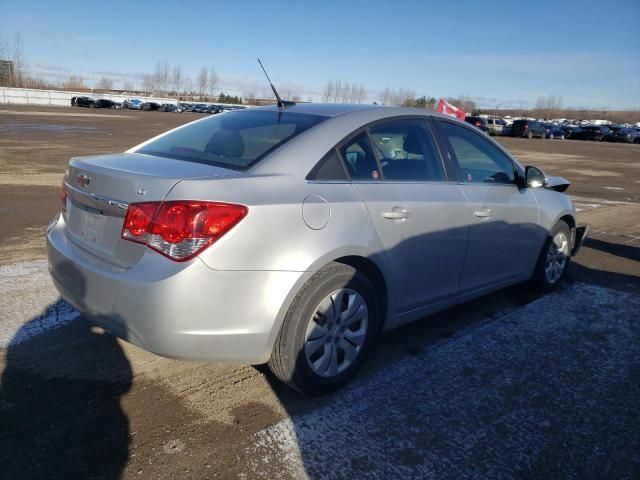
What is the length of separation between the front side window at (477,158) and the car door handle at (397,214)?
821 millimetres

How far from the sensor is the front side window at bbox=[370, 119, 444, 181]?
3.52 metres

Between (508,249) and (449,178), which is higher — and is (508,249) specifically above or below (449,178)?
below

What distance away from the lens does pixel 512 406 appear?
10.3 ft

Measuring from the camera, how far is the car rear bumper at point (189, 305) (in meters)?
2.54

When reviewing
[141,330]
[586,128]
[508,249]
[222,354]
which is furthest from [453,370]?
[586,128]

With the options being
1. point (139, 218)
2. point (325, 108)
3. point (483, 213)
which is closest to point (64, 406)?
point (139, 218)

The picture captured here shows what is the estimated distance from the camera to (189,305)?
8.36 feet

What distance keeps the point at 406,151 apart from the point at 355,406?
1.74 m

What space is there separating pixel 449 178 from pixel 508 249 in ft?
3.14

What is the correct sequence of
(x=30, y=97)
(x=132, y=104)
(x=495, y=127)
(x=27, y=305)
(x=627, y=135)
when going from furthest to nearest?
(x=132, y=104), (x=30, y=97), (x=495, y=127), (x=627, y=135), (x=27, y=305)

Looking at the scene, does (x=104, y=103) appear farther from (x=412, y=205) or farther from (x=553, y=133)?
(x=412, y=205)

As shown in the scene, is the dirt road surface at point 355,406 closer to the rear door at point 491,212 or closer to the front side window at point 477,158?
the rear door at point 491,212

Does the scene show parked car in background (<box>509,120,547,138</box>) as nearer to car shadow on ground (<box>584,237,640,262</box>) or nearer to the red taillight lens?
car shadow on ground (<box>584,237,640,262</box>)

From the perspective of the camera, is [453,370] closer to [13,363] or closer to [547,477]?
[547,477]
